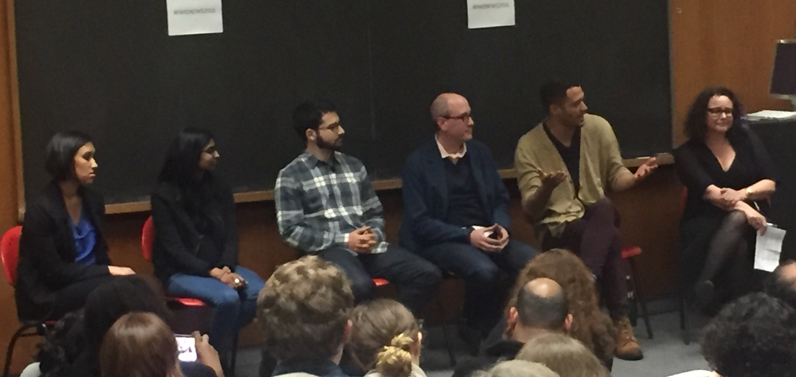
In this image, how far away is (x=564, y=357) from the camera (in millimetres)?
2021

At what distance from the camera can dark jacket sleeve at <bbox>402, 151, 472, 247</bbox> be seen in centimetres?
449

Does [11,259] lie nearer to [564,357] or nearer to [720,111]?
[564,357]

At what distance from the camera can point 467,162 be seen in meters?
4.69

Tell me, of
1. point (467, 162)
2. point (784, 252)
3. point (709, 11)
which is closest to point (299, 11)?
point (467, 162)

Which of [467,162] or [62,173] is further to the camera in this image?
A: [467,162]

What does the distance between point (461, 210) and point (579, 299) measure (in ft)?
5.94

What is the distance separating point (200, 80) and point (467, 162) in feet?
4.26

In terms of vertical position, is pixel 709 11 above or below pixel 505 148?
above

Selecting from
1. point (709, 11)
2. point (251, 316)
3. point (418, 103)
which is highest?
point (709, 11)

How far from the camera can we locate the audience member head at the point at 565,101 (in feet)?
15.5

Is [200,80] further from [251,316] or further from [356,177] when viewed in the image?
[251,316]

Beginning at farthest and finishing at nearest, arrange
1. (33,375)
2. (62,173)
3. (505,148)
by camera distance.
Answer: (505,148) < (62,173) < (33,375)

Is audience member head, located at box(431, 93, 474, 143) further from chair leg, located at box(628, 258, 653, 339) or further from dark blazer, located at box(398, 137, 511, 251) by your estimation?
chair leg, located at box(628, 258, 653, 339)

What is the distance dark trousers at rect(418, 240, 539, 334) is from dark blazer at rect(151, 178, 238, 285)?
0.92m
